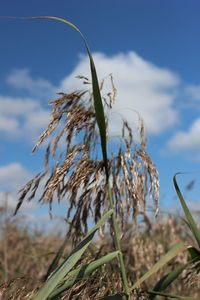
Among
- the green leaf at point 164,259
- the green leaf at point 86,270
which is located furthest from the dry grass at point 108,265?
the green leaf at point 164,259

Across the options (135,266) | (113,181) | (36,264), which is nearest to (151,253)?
(135,266)

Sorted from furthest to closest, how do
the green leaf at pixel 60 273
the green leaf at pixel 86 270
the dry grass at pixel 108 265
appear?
1. the dry grass at pixel 108 265
2. the green leaf at pixel 86 270
3. the green leaf at pixel 60 273

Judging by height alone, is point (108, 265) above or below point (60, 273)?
above

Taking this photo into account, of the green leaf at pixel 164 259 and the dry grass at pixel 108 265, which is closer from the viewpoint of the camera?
the green leaf at pixel 164 259

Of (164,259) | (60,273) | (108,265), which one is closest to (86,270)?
(60,273)

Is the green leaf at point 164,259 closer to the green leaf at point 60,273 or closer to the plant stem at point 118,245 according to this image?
the plant stem at point 118,245

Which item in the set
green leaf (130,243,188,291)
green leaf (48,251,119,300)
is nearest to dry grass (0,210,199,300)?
green leaf (48,251,119,300)

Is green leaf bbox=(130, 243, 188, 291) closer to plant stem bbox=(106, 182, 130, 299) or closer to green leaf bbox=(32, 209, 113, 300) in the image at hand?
plant stem bbox=(106, 182, 130, 299)

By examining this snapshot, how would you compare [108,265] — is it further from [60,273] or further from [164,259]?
[60,273]

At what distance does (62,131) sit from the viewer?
66.7 inches

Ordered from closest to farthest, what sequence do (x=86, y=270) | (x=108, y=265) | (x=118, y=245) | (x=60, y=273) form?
(x=60, y=273) → (x=86, y=270) → (x=118, y=245) → (x=108, y=265)

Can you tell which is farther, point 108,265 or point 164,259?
point 108,265

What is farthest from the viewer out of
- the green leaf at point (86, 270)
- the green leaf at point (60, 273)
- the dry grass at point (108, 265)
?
the dry grass at point (108, 265)

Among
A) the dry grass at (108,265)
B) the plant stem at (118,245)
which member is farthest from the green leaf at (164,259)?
the dry grass at (108,265)
